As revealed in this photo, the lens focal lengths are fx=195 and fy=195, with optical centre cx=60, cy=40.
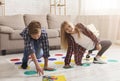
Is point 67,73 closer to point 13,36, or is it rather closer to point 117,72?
point 117,72

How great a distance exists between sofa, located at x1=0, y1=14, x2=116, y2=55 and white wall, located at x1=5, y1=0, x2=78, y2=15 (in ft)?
1.12

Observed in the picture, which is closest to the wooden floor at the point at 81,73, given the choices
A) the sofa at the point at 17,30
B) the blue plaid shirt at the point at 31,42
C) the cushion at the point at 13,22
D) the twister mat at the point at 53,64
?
the twister mat at the point at 53,64

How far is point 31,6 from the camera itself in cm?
502

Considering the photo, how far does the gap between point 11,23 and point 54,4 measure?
1.58 m

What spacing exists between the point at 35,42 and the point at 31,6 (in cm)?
267

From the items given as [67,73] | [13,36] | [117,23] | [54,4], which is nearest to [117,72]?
[67,73]

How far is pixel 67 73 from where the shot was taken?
2.46 metres

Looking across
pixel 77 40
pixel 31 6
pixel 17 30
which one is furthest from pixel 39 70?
pixel 31 6

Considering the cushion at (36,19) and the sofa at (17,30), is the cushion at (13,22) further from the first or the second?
the cushion at (36,19)

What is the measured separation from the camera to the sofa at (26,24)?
345 centimetres

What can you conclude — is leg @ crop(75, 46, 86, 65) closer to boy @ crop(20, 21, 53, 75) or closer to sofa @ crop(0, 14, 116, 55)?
boy @ crop(20, 21, 53, 75)

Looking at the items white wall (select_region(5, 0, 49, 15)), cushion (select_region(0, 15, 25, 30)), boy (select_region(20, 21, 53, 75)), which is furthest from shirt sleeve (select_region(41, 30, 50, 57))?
white wall (select_region(5, 0, 49, 15))

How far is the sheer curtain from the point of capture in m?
→ 4.47

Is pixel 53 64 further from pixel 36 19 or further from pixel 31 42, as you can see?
pixel 36 19
